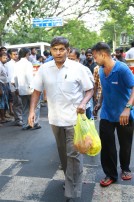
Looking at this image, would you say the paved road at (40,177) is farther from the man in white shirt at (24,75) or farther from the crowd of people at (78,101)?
the man in white shirt at (24,75)

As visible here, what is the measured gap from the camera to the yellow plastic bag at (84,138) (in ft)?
10.8

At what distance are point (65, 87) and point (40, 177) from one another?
1.49 m

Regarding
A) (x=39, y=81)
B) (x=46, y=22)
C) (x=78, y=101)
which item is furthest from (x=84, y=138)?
(x=46, y=22)

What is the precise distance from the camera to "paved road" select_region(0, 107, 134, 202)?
12.3 ft

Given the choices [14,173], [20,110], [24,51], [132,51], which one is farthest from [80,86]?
[132,51]

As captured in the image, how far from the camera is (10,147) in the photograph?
19.1 feet

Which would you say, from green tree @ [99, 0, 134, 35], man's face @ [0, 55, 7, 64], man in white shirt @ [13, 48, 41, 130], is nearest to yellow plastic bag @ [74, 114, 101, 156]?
man in white shirt @ [13, 48, 41, 130]

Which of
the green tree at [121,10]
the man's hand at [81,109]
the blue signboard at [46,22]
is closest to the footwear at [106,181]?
the man's hand at [81,109]

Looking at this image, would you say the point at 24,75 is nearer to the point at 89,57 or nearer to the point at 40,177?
the point at 89,57

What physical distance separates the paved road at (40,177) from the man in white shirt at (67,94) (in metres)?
0.39

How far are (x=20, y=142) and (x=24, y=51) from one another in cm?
188

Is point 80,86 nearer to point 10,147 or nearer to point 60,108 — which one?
point 60,108

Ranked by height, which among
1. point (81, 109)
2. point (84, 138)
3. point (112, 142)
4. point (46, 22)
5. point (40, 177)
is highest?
point (46, 22)

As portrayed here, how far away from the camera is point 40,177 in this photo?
4324 mm
